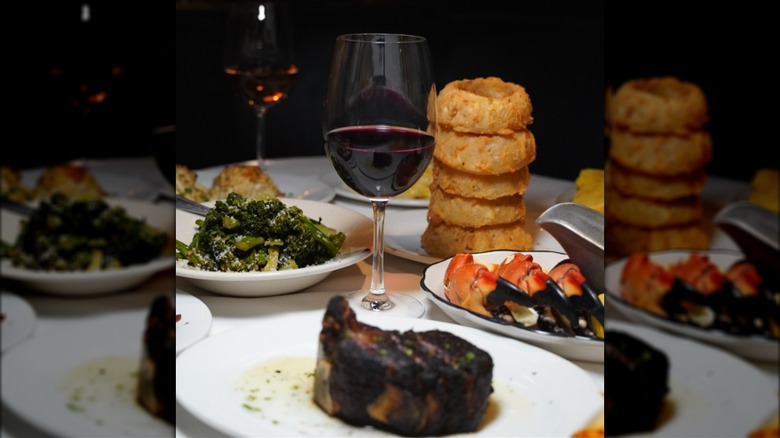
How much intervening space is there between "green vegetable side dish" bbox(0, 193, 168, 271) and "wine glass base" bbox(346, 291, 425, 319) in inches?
23.1

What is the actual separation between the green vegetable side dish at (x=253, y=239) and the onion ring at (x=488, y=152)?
0.22 metres

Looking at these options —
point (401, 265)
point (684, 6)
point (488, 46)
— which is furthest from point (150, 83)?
point (488, 46)

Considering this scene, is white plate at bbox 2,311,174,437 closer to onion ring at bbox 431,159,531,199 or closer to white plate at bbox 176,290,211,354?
white plate at bbox 176,290,211,354

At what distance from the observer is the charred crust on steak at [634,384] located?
0.38 m

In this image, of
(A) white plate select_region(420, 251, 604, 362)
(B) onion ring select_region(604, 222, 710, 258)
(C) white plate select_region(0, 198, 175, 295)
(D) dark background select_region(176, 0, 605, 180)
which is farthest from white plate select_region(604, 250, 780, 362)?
(D) dark background select_region(176, 0, 605, 180)

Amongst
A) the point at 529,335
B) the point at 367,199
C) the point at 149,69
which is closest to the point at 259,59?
the point at 367,199

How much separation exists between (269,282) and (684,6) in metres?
0.72

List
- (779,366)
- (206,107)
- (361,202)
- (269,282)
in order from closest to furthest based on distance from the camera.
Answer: (779,366)
(269,282)
(361,202)
(206,107)

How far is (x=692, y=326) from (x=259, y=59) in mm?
1500

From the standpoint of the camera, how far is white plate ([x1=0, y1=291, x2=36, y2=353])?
0.36m

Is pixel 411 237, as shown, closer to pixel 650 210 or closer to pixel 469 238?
pixel 469 238

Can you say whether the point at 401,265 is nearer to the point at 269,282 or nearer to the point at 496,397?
the point at 269,282

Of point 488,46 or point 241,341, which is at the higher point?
point 488,46

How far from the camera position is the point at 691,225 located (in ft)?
1.21
